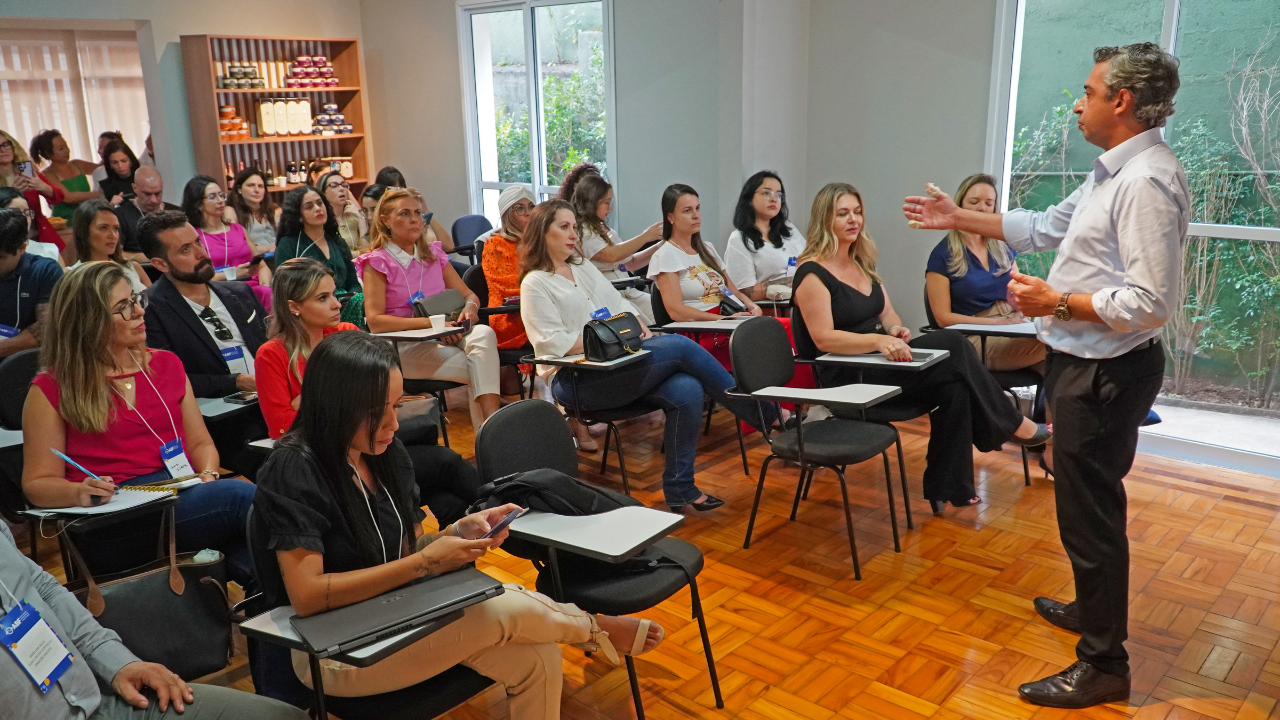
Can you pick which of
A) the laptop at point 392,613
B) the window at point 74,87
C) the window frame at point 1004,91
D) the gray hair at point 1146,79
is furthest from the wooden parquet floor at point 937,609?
the window at point 74,87

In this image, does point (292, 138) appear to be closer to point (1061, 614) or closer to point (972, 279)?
point (972, 279)

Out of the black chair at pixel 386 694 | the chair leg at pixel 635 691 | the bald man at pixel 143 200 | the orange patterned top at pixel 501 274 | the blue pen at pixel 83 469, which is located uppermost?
the bald man at pixel 143 200

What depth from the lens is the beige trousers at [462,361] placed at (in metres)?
4.36

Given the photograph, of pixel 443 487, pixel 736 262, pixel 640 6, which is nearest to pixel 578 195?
pixel 736 262

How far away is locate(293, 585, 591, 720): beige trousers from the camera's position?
186 cm

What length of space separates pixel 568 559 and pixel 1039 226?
5.51ft

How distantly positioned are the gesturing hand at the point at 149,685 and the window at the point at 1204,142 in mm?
4816

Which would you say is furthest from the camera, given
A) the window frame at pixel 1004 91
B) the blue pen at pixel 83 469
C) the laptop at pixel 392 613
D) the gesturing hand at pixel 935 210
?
the window frame at pixel 1004 91

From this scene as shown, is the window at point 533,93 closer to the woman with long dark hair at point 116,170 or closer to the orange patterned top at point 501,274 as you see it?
the orange patterned top at point 501,274

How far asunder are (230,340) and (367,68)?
569cm

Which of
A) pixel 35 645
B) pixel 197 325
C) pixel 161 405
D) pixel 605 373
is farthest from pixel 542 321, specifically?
pixel 35 645

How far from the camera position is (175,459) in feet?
8.94

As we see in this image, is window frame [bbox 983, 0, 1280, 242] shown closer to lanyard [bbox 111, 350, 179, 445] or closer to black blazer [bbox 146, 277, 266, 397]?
black blazer [bbox 146, 277, 266, 397]

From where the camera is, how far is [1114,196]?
233cm
